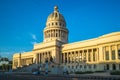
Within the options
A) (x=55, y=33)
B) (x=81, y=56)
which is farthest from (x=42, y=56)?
(x=81, y=56)

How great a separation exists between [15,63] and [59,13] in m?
51.7

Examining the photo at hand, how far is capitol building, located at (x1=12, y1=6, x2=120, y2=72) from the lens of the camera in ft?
265

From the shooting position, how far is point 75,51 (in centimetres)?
9994

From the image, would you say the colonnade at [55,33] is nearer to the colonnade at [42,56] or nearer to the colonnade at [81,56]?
the colonnade at [42,56]

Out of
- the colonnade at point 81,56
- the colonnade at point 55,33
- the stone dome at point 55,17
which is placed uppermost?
the stone dome at point 55,17

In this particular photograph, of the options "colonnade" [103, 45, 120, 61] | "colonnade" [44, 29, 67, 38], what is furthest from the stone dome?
"colonnade" [103, 45, 120, 61]

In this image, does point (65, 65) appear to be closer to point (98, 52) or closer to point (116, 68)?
point (98, 52)

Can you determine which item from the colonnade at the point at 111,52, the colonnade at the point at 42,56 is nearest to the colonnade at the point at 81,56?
the colonnade at the point at 111,52

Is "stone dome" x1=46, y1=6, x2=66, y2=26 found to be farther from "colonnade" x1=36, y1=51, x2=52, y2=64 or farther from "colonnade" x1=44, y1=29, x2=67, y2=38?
"colonnade" x1=36, y1=51, x2=52, y2=64

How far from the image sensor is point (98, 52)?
8706 centimetres

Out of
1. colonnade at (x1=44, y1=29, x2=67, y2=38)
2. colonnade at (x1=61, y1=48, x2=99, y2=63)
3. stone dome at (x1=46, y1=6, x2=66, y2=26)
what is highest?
stone dome at (x1=46, y1=6, x2=66, y2=26)

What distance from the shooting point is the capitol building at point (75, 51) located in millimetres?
80625

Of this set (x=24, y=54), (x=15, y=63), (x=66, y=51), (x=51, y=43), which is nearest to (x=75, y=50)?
(x=66, y=51)

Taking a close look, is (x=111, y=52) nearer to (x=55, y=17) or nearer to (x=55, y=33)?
(x=55, y=33)
